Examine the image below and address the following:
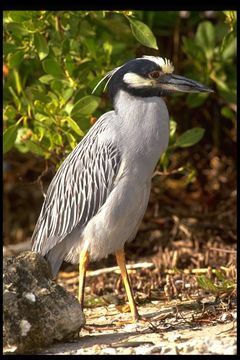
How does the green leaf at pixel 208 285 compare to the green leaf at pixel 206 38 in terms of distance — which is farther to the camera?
the green leaf at pixel 206 38

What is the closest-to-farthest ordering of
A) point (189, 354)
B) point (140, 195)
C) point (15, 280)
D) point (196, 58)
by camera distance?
point (189, 354) < point (15, 280) < point (140, 195) < point (196, 58)

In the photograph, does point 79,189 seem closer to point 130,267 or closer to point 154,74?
point 154,74

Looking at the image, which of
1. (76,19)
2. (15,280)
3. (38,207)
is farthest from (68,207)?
(38,207)

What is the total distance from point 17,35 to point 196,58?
1.49m

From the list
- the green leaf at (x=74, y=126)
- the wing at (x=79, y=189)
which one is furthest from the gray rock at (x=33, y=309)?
the green leaf at (x=74, y=126)

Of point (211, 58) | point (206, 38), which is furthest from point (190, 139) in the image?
point (206, 38)

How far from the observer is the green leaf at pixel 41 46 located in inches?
203

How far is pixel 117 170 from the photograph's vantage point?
4293 mm

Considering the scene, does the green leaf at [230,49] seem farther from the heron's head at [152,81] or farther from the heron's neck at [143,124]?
the heron's neck at [143,124]

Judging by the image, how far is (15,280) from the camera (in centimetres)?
380

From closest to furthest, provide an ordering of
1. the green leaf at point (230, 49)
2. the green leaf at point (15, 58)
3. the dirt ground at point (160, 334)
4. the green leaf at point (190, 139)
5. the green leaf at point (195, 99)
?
the dirt ground at point (160, 334)
the green leaf at point (15, 58)
the green leaf at point (190, 139)
the green leaf at point (230, 49)
the green leaf at point (195, 99)

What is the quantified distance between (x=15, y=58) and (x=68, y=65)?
0.39m

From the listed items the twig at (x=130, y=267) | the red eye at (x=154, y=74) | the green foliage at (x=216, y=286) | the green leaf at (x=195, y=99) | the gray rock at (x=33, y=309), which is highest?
the red eye at (x=154, y=74)
